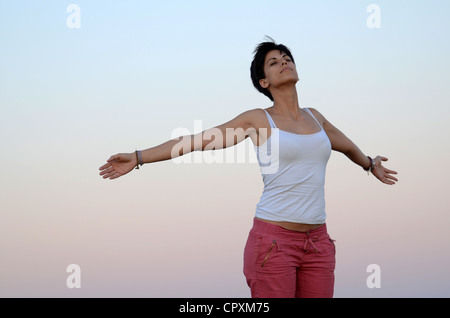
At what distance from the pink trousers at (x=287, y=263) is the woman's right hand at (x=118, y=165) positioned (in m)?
0.94

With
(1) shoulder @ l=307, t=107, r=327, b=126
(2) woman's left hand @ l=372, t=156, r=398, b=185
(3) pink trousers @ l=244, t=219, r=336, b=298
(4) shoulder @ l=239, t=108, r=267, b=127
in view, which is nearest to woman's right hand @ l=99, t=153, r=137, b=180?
(4) shoulder @ l=239, t=108, r=267, b=127

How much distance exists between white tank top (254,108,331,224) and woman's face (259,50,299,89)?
505 millimetres

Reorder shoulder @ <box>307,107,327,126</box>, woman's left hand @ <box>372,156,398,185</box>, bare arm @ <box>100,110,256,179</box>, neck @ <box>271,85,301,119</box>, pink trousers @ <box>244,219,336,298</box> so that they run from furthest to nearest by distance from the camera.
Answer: woman's left hand @ <box>372,156,398,185</box> → shoulder @ <box>307,107,327,126</box> → neck @ <box>271,85,301,119</box> → bare arm @ <box>100,110,256,179</box> → pink trousers @ <box>244,219,336,298</box>

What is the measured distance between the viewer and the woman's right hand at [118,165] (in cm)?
403

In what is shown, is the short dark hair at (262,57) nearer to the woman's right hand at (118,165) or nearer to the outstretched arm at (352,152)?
the outstretched arm at (352,152)

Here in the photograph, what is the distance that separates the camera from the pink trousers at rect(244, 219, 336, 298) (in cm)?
378

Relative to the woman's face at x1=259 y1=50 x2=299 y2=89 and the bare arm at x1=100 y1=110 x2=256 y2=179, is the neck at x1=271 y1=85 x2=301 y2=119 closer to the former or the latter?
the woman's face at x1=259 y1=50 x2=299 y2=89

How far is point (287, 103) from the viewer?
4.27 metres

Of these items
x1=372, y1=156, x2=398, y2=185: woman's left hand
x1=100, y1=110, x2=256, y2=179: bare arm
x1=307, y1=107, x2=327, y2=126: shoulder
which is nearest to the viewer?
x1=100, y1=110, x2=256, y2=179: bare arm

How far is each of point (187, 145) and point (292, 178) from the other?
0.75m

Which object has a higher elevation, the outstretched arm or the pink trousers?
the outstretched arm

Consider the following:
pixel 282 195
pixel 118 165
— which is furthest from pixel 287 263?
pixel 118 165

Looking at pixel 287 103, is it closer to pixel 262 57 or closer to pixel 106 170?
pixel 262 57

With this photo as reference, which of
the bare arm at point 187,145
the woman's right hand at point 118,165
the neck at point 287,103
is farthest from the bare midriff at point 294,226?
the woman's right hand at point 118,165
